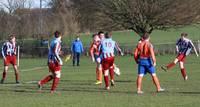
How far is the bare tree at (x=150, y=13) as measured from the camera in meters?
56.7

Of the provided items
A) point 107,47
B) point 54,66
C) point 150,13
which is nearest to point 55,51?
point 54,66

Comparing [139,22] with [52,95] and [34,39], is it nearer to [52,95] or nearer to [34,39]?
[34,39]

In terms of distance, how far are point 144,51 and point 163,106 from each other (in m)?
4.67

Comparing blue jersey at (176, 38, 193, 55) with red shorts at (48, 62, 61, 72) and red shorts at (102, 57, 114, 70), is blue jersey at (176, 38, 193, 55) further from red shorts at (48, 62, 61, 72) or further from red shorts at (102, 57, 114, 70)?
red shorts at (48, 62, 61, 72)

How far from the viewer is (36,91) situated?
1945cm

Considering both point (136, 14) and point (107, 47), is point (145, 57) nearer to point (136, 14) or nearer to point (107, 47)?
point (107, 47)

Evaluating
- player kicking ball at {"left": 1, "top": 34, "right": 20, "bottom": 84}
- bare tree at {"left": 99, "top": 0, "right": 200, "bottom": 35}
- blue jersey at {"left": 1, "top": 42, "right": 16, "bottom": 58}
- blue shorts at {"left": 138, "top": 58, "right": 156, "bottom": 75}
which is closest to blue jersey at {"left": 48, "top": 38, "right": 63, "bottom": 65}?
blue shorts at {"left": 138, "top": 58, "right": 156, "bottom": 75}

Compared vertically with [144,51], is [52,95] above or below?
below

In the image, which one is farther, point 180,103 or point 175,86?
point 175,86

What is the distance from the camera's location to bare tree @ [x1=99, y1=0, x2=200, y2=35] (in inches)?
2232

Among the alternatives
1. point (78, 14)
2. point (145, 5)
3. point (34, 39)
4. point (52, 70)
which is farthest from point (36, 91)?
point (34, 39)

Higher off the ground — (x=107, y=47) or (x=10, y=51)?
(x=107, y=47)

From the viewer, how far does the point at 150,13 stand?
57312 millimetres

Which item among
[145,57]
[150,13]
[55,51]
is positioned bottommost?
[145,57]
